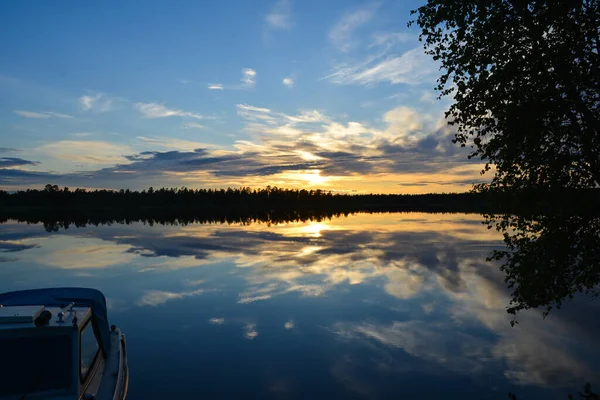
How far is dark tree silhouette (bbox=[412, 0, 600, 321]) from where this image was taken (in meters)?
10.9

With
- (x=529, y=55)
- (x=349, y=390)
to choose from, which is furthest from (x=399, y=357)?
(x=529, y=55)

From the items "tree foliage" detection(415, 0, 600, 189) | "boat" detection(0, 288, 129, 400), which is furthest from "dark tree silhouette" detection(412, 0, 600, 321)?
"boat" detection(0, 288, 129, 400)

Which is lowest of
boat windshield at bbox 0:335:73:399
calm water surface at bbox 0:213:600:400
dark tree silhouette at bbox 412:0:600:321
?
calm water surface at bbox 0:213:600:400

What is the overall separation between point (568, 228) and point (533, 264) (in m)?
1.35

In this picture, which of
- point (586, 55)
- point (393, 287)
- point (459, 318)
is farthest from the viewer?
point (393, 287)

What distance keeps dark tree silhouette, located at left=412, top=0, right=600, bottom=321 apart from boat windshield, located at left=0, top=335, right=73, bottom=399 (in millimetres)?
10992

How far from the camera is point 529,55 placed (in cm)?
1131

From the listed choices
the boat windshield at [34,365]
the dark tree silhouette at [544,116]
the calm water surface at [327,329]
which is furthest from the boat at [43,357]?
the dark tree silhouette at [544,116]

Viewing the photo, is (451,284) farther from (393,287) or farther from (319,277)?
(319,277)

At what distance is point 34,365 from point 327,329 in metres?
10.8

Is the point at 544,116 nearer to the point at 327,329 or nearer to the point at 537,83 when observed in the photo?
the point at 537,83

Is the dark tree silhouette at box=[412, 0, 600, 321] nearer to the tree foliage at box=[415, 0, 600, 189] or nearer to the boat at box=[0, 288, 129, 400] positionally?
the tree foliage at box=[415, 0, 600, 189]

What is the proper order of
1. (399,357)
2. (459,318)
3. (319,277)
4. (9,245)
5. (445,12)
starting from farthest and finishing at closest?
(9,245) < (319,277) < (459,318) < (399,357) < (445,12)

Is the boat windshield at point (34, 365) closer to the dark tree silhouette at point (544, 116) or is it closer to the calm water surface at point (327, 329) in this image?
the calm water surface at point (327, 329)
